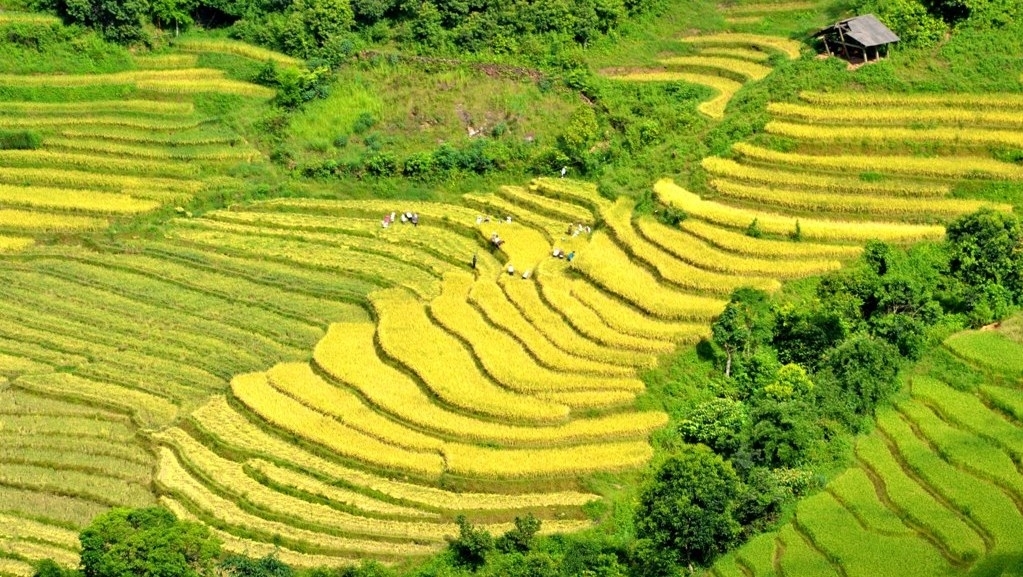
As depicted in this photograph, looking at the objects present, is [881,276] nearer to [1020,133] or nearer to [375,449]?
[1020,133]

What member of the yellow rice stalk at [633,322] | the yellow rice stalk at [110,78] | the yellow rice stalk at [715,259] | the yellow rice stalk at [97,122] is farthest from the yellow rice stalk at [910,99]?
the yellow rice stalk at [110,78]

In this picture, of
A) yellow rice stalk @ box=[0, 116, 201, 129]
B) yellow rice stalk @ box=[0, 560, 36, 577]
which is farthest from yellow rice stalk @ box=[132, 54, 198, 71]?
yellow rice stalk @ box=[0, 560, 36, 577]

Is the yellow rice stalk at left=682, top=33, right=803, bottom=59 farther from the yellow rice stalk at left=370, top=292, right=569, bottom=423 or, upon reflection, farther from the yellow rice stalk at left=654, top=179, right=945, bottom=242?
the yellow rice stalk at left=370, top=292, right=569, bottom=423

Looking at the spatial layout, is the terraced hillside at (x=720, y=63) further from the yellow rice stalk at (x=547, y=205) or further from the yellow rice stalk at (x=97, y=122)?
the yellow rice stalk at (x=97, y=122)

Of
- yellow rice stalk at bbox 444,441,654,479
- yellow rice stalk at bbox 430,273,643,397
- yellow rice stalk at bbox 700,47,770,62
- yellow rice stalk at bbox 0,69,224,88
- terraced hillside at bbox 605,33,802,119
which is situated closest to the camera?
yellow rice stalk at bbox 444,441,654,479

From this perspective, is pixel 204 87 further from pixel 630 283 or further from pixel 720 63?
pixel 630 283

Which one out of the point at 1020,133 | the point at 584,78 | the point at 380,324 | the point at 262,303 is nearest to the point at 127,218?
the point at 262,303
